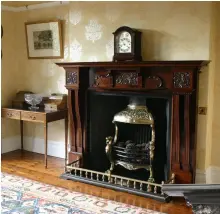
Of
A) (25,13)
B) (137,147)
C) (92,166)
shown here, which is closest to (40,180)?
(92,166)

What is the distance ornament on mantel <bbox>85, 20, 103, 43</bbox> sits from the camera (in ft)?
11.8

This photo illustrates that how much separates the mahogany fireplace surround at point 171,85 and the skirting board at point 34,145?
1233mm

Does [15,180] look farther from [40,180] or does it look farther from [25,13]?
[25,13]

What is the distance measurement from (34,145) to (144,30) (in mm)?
2555

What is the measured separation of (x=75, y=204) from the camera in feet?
9.37

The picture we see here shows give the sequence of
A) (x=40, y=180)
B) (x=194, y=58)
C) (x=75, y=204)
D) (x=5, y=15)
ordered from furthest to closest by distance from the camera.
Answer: (x=5, y=15) → (x=40, y=180) → (x=194, y=58) → (x=75, y=204)

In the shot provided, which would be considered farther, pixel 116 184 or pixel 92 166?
pixel 92 166

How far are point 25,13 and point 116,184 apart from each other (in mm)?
2914

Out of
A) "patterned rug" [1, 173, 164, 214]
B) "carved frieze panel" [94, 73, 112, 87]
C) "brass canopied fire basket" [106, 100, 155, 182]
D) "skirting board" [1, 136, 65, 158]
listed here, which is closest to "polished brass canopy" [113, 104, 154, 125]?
"brass canopied fire basket" [106, 100, 155, 182]

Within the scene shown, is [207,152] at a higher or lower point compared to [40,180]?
higher

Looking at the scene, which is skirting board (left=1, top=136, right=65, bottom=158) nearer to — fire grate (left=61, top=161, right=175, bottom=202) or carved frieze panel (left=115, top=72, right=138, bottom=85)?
fire grate (left=61, top=161, right=175, bottom=202)

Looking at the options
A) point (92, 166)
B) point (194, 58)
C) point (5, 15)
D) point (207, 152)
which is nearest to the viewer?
point (194, 58)

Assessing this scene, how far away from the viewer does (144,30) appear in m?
3.29

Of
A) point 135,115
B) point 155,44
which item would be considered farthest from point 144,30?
point 135,115
